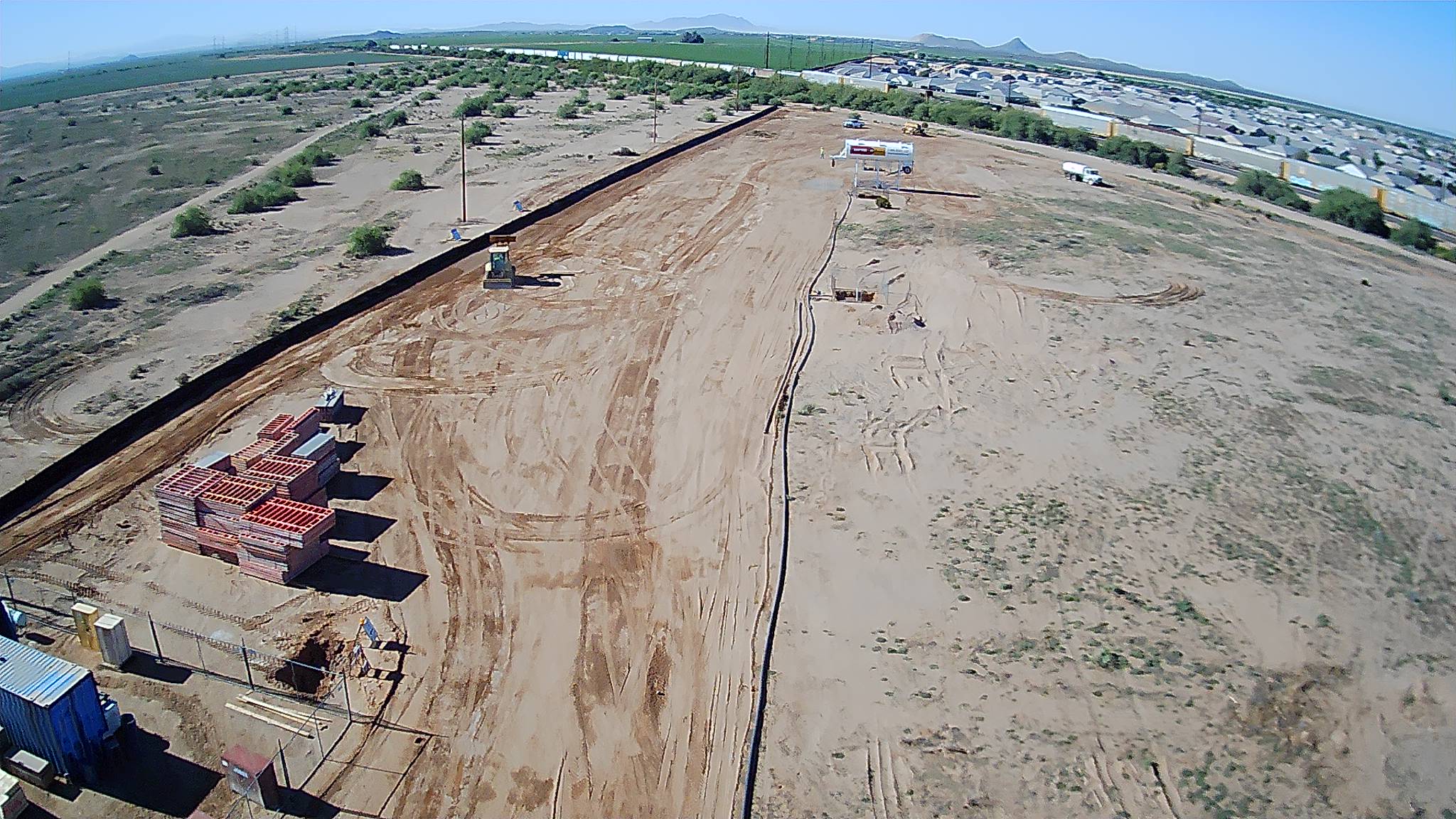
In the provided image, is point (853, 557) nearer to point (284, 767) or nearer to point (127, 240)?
point (284, 767)

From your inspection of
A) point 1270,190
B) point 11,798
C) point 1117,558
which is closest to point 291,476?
point 11,798

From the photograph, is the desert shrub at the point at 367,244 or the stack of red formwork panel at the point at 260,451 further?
the desert shrub at the point at 367,244

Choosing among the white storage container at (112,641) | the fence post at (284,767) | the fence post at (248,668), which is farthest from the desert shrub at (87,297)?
the fence post at (284,767)

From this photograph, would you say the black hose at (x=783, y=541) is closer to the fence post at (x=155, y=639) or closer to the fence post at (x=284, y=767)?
the fence post at (x=284, y=767)

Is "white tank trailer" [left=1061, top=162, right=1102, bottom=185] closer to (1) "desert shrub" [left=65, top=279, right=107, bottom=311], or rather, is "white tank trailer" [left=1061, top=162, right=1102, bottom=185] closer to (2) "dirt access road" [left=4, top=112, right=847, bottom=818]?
(2) "dirt access road" [left=4, top=112, right=847, bottom=818]

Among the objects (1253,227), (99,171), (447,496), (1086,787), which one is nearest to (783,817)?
(1086,787)

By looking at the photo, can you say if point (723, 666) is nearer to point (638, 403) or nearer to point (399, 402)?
point (638, 403)
